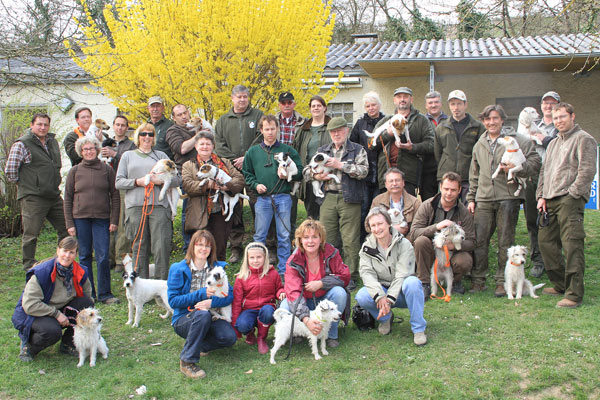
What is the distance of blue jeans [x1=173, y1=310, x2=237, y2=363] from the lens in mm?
4027

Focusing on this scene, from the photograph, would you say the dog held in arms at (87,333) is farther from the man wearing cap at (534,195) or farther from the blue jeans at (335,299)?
the man wearing cap at (534,195)

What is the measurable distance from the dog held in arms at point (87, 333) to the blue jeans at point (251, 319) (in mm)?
1147

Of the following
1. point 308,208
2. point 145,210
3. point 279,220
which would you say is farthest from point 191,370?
point 308,208

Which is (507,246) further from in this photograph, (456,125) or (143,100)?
(143,100)

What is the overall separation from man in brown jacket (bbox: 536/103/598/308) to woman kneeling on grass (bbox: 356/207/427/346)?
173 centimetres

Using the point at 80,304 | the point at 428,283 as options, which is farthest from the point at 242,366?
the point at 428,283

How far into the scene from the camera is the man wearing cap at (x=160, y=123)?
6738mm

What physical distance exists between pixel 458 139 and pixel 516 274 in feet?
5.87

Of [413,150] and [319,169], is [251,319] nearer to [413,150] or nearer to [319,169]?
[319,169]

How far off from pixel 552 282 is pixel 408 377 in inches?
105

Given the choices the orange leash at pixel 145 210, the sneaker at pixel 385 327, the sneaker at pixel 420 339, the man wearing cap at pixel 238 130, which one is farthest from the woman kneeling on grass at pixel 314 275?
the man wearing cap at pixel 238 130

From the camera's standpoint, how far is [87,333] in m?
4.20

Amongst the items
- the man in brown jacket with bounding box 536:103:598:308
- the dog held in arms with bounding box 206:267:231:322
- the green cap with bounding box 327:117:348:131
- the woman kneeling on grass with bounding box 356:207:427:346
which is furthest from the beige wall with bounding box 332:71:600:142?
the dog held in arms with bounding box 206:267:231:322

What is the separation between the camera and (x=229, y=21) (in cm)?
703
